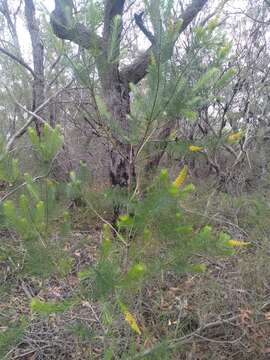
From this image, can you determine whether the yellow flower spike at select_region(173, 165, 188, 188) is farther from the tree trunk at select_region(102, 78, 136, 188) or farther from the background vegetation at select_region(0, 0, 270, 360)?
the tree trunk at select_region(102, 78, 136, 188)

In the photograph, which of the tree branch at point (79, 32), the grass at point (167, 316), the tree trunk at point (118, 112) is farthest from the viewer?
the grass at point (167, 316)

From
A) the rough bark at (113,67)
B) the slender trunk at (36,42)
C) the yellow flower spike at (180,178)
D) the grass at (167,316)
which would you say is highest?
the slender trunk at (36,42)

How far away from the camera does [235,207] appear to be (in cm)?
406

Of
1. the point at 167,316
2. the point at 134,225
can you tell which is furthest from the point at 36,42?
the point at 134,225

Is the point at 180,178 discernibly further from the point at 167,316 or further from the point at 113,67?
the point at 167,316

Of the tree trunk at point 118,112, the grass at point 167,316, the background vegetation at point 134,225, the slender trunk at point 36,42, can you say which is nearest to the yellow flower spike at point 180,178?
the background vegetation at point 134,225

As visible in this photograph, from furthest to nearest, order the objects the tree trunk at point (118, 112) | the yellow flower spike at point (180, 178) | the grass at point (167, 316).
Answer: the grass at point (167, 316) → the tree trunk at point (118, 112) → the yellow flower spike at point (180, 178)

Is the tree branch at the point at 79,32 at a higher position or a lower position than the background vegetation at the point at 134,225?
higher

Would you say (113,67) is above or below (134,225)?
above

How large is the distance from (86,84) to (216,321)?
6.10ft

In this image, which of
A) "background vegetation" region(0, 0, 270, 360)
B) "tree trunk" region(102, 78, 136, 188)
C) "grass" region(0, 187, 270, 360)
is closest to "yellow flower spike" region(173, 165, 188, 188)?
"background vegetation" region(0, 0, 270, 360)

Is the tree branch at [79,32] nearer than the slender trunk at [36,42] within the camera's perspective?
Yes

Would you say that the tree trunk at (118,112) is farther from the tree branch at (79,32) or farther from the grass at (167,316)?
the grass at (167,316)

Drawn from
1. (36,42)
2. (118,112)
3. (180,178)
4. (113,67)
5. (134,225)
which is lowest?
(134,225)
